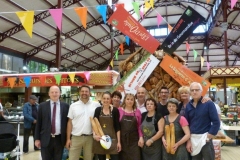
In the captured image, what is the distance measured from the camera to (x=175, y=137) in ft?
8.11

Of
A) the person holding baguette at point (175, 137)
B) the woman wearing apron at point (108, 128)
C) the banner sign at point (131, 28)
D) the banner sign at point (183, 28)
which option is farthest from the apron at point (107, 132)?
the banner sign at point (183, 28)

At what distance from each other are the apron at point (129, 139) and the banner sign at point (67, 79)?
13.2 feet

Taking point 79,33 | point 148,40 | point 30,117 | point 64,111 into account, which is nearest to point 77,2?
point 79,33

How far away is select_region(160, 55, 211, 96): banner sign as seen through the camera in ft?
11.3

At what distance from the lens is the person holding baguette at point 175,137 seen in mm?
2436

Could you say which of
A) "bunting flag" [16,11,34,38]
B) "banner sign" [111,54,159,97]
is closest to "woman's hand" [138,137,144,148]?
"banner sign" [111,54,159,97]

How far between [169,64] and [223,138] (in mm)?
2539

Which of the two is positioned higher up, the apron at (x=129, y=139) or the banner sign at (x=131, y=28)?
the banner sign at (x=131, y=28)

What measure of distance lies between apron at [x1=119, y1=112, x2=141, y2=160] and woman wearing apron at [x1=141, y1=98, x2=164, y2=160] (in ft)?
0.30

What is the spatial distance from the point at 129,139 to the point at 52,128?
93 cm

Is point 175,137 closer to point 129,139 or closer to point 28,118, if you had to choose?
point 129,139

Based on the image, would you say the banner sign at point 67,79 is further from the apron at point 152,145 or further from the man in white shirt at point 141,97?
the apron at point 152,145

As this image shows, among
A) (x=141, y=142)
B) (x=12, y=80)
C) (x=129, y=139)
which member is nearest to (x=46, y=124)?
(x=129, y=139)

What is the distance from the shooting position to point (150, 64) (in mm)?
3545
